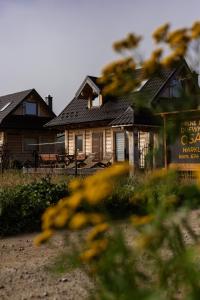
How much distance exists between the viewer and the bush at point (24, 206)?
31.3 ft

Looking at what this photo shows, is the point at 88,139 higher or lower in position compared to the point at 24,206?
higher

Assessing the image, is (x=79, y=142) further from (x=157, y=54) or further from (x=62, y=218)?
(x=62, y=218)

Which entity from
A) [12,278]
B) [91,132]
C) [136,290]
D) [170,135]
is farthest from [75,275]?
[91,132]

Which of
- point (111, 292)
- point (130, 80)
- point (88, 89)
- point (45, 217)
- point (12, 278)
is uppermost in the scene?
point (88, 89)

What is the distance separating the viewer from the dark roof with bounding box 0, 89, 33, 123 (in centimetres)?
3799

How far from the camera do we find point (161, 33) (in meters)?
2.29

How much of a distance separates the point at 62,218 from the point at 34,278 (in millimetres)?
4357

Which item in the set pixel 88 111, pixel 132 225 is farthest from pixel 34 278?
pixel 88 111

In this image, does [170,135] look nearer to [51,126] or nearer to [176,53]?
[176,53]

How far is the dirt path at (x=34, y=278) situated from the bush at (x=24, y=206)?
157 cm

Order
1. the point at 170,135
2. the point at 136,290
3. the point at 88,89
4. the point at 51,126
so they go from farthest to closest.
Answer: the point at 51,126
the point at 88,89
the point at 170,135
the point at 136,290

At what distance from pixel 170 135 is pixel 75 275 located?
3.99m

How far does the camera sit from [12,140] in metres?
37.7

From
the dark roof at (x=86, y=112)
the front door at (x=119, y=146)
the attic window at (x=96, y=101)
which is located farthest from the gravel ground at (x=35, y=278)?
the attic window at (x=96, y=101)
